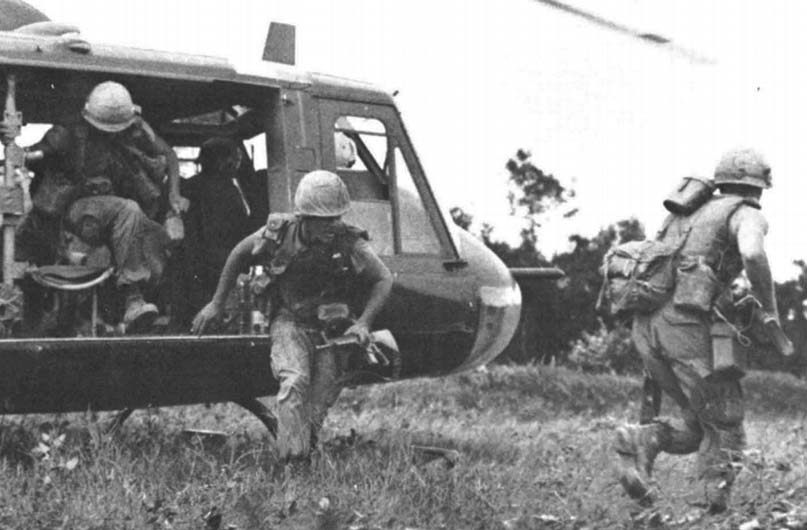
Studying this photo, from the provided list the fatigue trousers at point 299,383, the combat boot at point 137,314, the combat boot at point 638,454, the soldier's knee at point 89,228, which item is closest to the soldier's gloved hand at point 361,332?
the fatigue trousers at point 299,383

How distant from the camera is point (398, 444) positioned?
29.0ft

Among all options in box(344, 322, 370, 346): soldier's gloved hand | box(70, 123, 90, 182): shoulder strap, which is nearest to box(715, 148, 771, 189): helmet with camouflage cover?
box(344, 322, 370, 346): soldier's gloved hand

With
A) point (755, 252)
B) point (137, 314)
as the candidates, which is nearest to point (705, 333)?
point (755, 252)

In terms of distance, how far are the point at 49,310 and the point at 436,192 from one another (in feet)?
8.19

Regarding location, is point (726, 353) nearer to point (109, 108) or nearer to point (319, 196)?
point (319, 196)

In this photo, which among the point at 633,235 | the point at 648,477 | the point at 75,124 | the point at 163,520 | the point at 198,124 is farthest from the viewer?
the point at 633,235

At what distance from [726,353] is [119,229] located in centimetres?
320

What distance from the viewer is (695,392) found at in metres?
7.12

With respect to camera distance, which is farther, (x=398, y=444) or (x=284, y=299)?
(x=398, y=444)

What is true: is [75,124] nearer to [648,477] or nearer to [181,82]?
[181,82]

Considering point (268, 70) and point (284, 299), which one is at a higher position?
point (268, 70)

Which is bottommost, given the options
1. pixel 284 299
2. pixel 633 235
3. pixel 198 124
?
pixel 633 235

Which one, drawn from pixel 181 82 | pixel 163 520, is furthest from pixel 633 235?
pixel 163 520

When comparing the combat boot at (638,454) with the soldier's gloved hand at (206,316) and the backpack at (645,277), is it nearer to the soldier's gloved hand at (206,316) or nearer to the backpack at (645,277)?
the backpack at (645,277)
